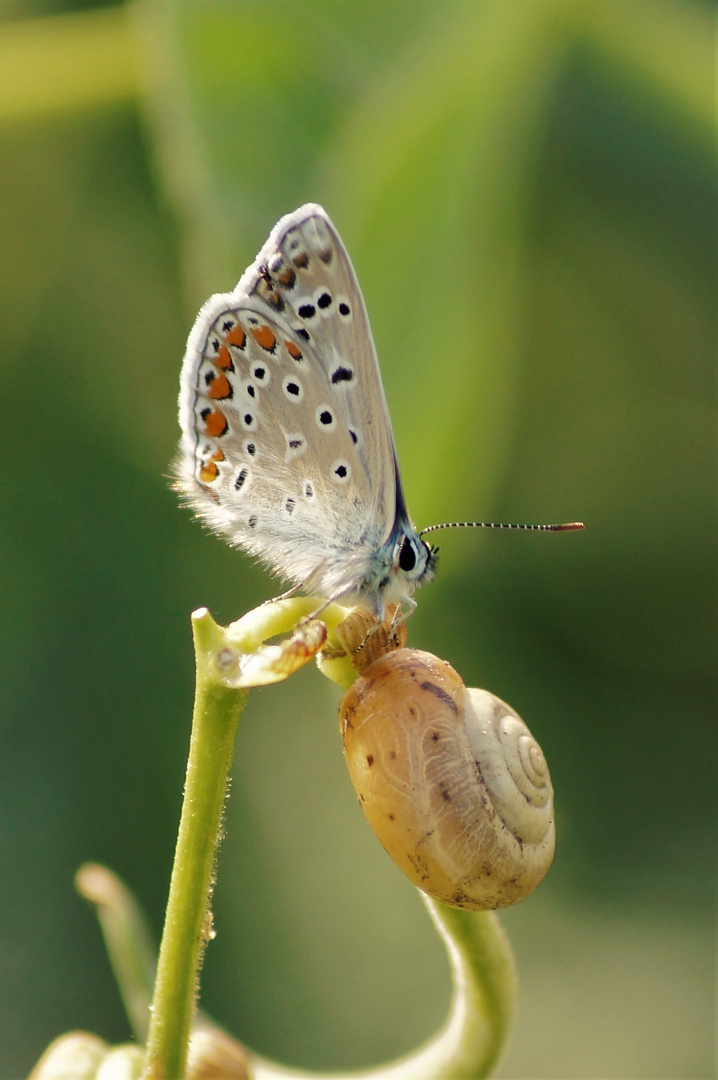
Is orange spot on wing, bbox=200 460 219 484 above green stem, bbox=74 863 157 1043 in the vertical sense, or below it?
above

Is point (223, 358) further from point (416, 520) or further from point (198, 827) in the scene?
point (416, 520)

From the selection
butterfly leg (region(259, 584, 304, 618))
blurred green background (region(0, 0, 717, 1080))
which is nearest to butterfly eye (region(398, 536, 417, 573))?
butterfly leg (region(259, 584, 304, 618))

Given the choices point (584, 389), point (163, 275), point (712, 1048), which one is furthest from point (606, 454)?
point (712, 1048)

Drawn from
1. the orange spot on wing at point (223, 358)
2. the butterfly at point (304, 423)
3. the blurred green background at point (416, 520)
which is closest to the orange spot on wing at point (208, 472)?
the butterfly at point (304, 423)

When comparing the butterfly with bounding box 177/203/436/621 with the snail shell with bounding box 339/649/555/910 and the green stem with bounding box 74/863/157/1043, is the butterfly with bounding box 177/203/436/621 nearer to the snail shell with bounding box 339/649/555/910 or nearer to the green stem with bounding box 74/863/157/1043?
the snail shell with bounding box 339/649/555/910

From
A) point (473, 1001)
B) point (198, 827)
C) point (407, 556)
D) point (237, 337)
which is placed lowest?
point (473, 1001)

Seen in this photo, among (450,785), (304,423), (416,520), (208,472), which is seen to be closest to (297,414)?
(304,423)

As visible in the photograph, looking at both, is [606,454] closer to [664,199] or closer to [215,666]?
[664,199]
